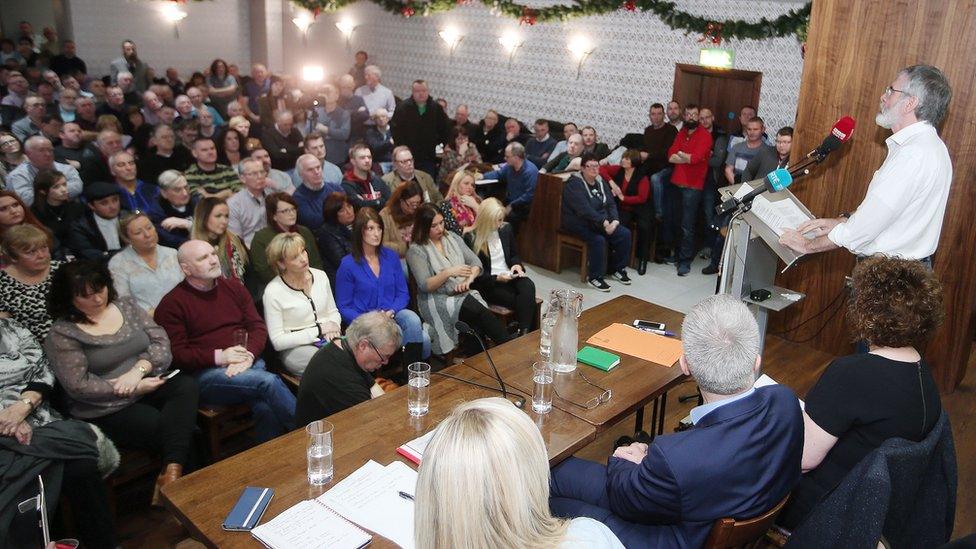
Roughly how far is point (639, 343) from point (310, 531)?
1.72 meters

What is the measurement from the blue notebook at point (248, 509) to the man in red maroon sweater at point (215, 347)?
1.25 metres

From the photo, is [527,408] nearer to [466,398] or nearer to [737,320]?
[466,398]

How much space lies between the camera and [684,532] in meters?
1.94

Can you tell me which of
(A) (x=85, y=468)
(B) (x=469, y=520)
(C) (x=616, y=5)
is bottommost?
(A) (x=85, y=468)

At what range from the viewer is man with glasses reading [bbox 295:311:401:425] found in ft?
9.11

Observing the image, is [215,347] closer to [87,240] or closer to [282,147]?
[87,240]

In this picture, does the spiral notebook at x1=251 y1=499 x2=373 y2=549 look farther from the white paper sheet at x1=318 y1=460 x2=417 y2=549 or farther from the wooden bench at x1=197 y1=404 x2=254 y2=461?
the wooden bench at x1=197 y1=404 x2=254 y2=461

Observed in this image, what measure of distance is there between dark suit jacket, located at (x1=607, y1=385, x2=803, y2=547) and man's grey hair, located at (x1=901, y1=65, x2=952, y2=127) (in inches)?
78.5

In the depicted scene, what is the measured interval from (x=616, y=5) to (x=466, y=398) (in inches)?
291

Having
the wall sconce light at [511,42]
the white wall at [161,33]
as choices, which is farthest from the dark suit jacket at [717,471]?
the white wall at [161,33]

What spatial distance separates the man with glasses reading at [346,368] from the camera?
278 cm

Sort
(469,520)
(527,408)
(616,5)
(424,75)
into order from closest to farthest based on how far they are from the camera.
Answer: (469,520), (527,408), (616,5), (424,75)

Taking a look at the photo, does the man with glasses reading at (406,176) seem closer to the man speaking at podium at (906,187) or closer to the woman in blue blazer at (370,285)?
the woman in blue blazer at (370,285)

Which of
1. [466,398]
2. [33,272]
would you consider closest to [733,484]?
[466,398]
